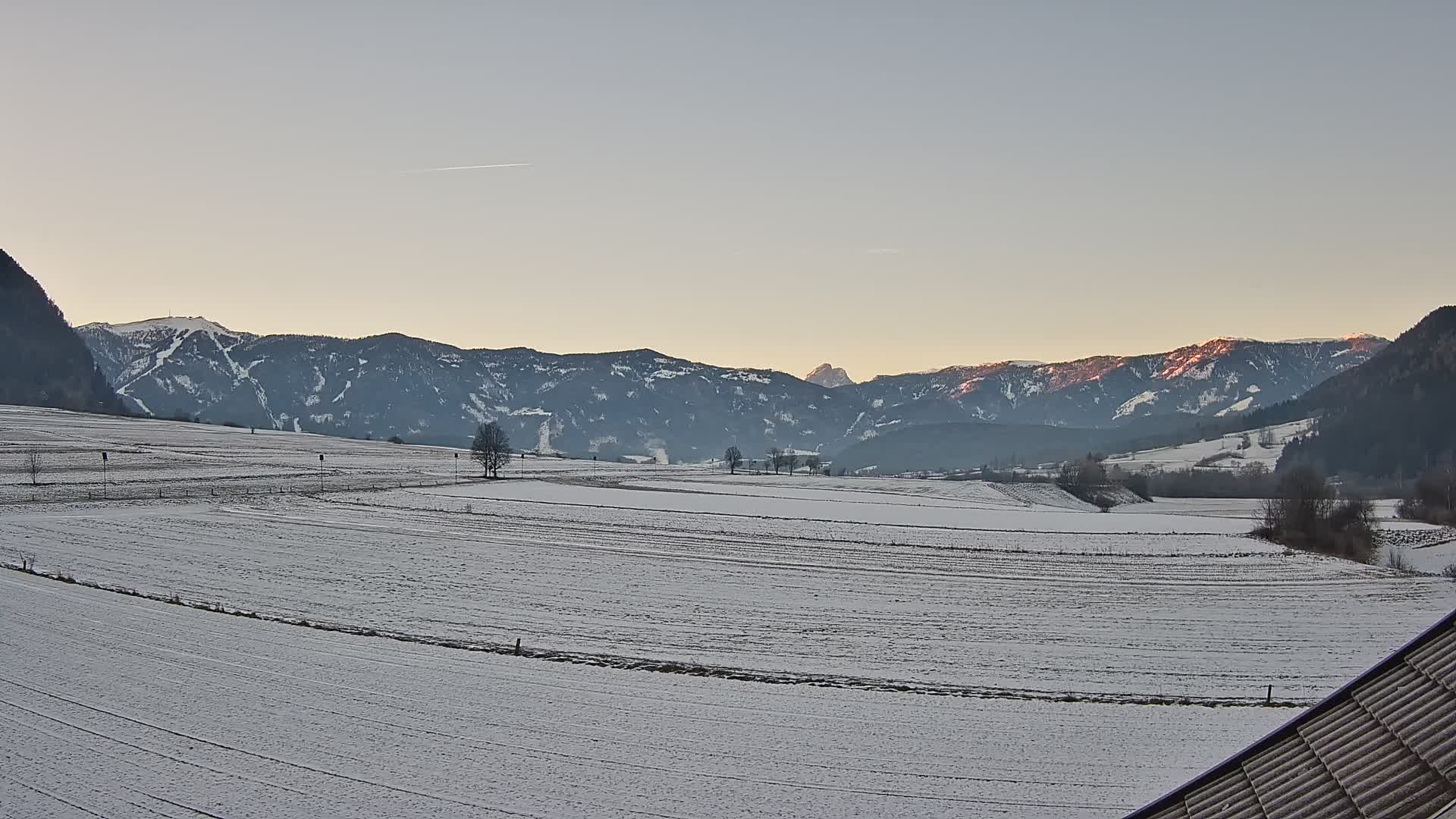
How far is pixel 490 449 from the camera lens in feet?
402

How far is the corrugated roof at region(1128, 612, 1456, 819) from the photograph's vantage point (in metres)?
8.55

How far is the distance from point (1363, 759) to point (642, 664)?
20.7 m

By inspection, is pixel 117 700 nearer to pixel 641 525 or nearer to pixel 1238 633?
pixel 1238 633

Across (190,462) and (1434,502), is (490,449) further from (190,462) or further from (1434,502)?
(1434,502)

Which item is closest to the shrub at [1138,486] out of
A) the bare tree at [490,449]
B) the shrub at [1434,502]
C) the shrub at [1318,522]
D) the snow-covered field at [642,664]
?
the shrub at [1434,502]

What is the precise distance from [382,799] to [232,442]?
5625 inches

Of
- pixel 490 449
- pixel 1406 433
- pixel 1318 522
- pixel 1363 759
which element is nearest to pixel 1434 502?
pixel 1318 522

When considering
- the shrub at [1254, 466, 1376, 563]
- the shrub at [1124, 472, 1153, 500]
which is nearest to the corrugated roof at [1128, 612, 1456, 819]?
the shrub at [1254, 466, 1376, 563]

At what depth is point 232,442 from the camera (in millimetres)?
144000

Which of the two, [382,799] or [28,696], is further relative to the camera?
[28,696]

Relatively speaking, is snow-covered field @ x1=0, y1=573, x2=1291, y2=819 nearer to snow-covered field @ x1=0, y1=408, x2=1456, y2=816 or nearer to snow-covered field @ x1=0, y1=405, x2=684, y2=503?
snow-covered field @ x1=0, y1=408, x2=1456, y2=816

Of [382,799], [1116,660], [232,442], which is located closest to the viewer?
[382,799]

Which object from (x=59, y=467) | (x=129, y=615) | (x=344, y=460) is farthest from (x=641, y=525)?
(x=344, y=460)

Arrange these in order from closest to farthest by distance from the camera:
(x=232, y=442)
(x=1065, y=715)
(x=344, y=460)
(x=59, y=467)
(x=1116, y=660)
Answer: (x=1065, y=715)
(x=1116, y=660)
(x=59, y=467)
(x=344, y=460)
(x=232, y=442)
